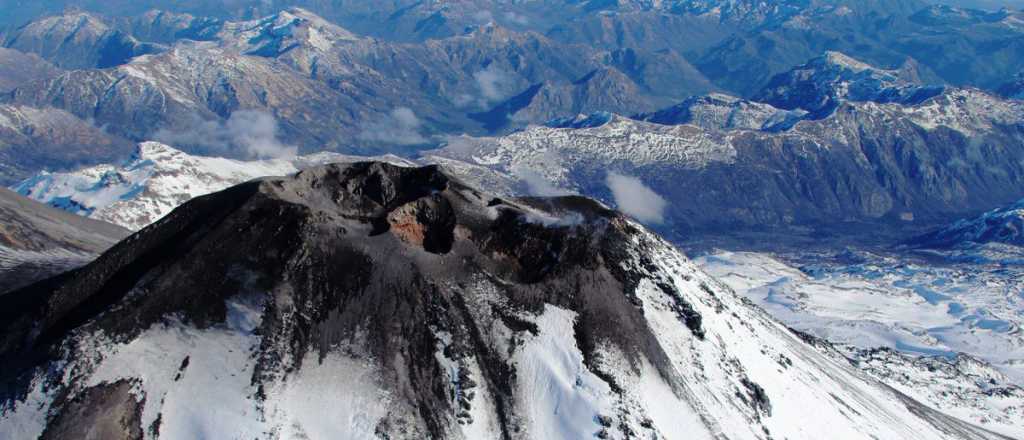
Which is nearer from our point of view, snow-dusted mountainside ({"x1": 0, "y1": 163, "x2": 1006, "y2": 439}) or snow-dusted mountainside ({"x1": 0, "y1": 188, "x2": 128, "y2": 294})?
snow-dusted mountainside ({"x1": 0, "y1": 163, "x2": 1006, "y2": 439})

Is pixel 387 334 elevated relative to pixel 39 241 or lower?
elevated

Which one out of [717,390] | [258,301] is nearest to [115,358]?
[258,301]

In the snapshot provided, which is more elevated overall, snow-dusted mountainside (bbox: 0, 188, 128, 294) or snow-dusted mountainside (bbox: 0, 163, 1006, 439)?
snow-dusted mountainside (bbox: 0, 163, 1006, 439)

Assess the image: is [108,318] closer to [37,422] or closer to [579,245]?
[37,422]

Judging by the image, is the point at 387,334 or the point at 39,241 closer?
the point at 387,334
